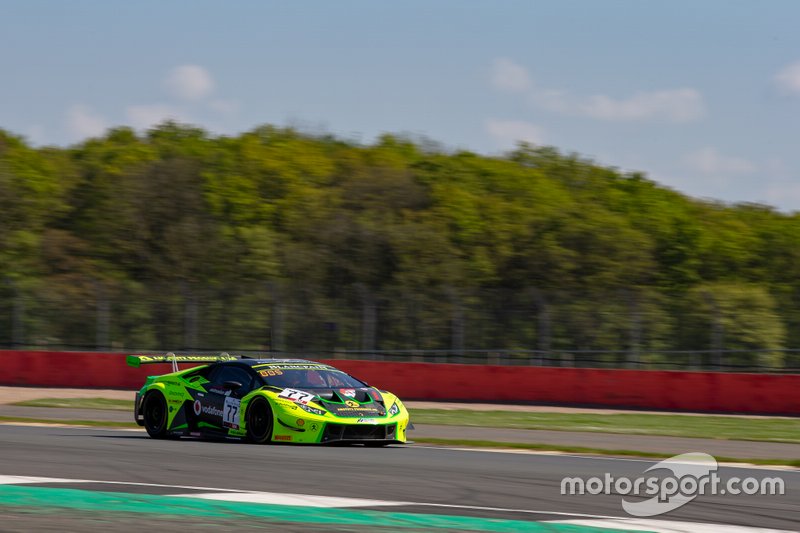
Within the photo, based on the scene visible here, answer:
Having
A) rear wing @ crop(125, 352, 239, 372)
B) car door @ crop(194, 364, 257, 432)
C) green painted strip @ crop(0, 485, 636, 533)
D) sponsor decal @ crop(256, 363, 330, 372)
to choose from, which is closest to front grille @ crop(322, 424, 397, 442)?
car door @ crop(194, 364, 257, 432)

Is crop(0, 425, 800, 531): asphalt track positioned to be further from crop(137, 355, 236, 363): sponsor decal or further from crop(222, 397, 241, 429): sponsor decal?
crop(137, 355, 236, 363): sponsor decal

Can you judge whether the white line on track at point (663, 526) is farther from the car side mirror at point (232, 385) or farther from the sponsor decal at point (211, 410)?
the sponsor decal at point (211, 410)

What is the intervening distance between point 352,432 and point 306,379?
3.87 feet

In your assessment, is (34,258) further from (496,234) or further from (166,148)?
(496,234)

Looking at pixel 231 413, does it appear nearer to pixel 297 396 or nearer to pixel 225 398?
pixel 225 398

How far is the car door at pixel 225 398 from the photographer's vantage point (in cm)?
1427

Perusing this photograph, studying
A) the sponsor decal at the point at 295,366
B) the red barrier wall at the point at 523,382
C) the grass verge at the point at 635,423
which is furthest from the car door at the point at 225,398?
the red barrier wall at the point at 523,382

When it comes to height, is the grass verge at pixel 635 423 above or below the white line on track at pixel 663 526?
below

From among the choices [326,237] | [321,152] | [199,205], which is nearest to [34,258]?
[199,205]

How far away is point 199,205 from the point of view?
48156mm

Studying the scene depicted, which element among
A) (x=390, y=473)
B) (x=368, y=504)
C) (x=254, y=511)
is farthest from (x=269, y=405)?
(x=254, y=511)

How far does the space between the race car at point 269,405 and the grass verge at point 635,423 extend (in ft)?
18.2

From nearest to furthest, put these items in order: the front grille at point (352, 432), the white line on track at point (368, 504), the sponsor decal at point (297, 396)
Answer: the white line on track at point (368, 504) → the front grille at point (352, 432) → the sponsor decal at point (297, 396)

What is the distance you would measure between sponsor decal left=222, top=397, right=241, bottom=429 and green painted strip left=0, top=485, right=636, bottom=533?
204 inches
